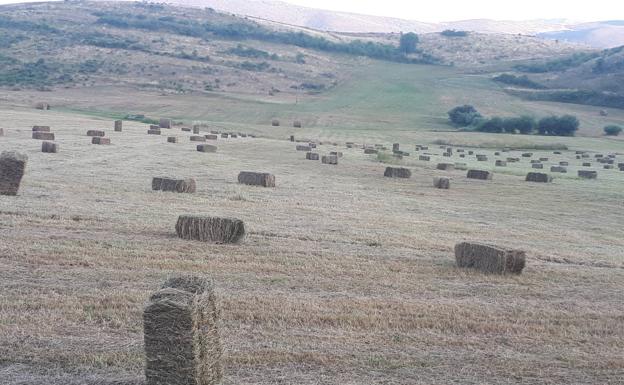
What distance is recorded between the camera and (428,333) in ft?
37.6

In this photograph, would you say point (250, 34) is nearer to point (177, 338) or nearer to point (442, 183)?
point (442, 183)

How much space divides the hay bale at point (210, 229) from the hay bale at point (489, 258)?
4.45m

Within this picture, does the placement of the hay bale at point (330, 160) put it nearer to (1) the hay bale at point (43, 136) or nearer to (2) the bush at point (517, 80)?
(1) the hay bale at point (43, 136)

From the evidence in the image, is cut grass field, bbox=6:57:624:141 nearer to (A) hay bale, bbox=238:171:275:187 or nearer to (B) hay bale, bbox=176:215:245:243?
(A) hay bale, bbox=238:171:275:187

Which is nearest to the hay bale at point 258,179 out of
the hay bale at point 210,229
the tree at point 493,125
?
the hay bale at point 210,229

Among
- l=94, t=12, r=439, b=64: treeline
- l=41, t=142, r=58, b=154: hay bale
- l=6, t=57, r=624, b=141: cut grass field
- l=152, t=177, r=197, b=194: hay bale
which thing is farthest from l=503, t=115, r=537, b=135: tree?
l=94, t=12, r=439, b=64: treeline

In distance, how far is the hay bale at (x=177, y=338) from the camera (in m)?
8.38

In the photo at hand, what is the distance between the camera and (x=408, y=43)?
174 meters

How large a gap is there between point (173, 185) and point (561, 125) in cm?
7079

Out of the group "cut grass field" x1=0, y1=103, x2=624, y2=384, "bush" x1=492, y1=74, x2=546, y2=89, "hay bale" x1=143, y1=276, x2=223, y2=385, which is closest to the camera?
"hay bale" x1=143, y1=276, x2=223, y2=385

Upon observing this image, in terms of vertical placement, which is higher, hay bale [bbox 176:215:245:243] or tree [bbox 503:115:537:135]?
tree [bbox 503:115:537:135]

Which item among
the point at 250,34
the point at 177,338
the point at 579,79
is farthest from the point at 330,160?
the point at 250,34

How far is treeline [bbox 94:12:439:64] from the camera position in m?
158

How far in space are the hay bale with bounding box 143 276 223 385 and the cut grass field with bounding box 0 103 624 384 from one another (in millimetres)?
624
